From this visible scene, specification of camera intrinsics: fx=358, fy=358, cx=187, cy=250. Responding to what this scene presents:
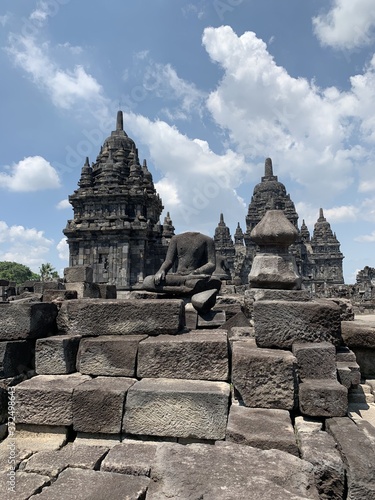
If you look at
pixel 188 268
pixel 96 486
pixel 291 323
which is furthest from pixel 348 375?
pixel 188 268

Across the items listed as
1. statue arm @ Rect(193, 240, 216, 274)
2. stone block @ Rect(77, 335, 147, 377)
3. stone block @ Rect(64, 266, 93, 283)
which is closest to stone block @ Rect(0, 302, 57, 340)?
stone block @ Rect(77, 335, 147, 377)

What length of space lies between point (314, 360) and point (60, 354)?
2309 millimetres

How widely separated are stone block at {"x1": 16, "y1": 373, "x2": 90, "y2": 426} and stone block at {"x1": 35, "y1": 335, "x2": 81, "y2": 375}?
1.13ft

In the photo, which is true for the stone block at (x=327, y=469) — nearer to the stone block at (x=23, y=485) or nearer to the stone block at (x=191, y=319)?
the stone block at (x=23, y=485)

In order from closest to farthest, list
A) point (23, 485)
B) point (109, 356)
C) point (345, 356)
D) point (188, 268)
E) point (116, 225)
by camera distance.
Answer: point (23, 485) → point (109, 356) → point (345, 356) → point (188, 268) → point (116, 225)

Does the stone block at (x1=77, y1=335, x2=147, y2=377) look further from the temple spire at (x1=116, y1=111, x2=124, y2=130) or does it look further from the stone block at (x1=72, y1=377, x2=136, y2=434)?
the temple spire at (x1=116, y1=111, x2=124, y2=130)

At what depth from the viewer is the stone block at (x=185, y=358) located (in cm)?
312

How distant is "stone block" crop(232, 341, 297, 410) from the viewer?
2736 mm

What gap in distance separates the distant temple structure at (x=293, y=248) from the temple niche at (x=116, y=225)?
1963cm

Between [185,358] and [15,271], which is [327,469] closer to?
[185,358]

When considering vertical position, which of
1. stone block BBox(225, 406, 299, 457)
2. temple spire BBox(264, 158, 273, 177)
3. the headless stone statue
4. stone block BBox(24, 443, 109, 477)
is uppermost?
temple spire BBox(264, 158, 273, 177)

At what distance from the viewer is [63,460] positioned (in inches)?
96.0

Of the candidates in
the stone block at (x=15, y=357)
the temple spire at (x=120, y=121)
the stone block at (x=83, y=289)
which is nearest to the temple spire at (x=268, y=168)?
the temple spire at (x=120, y=121)

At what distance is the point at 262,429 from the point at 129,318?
66.6 inches
